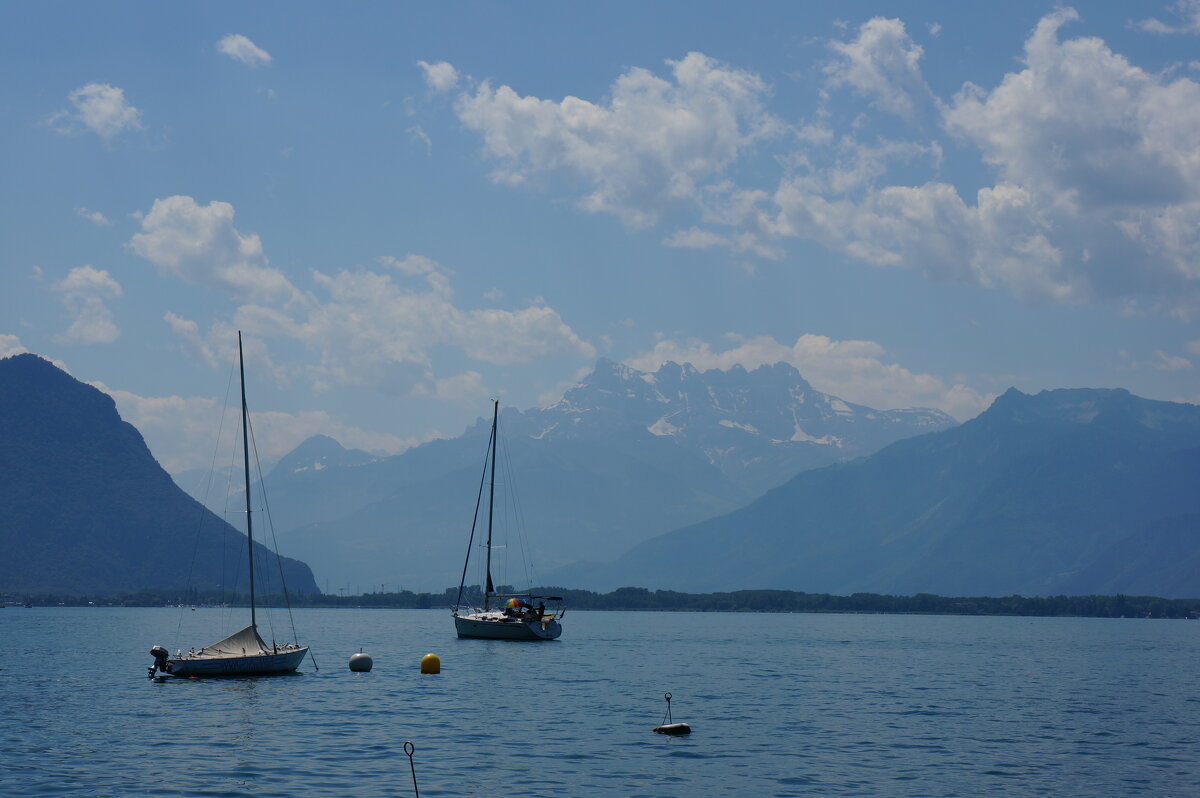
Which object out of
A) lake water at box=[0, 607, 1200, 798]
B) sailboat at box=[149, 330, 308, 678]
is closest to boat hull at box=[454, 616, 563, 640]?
lake water at box=[0, 607, 1200, 798]

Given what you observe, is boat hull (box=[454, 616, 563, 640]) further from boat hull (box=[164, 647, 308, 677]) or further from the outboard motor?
the outboard motor

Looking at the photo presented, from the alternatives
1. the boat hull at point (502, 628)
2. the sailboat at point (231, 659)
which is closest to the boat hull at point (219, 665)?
the sailboat at point (231, 659)

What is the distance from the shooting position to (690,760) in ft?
172

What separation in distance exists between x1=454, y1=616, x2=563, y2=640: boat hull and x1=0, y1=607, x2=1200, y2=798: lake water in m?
14.4

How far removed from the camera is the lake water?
47.4m

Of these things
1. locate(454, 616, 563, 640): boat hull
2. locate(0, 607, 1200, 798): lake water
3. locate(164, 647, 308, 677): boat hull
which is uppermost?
locate(454, 616, 563, 640): boat hull

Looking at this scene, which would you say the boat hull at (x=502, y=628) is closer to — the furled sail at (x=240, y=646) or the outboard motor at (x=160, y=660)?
the furled sail at (x=240, y=646)

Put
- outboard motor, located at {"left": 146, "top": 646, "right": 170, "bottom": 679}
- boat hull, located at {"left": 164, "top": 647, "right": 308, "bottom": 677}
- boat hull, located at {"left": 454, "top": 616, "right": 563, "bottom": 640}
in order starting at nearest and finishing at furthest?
boat hull, located at {"left": 164, "top": 647, "right": 308, "bottom": 677}, outboard motor, located at {"left": 146, "top": 646, "right": 170, "bottom": 679}, boat hull, located at {"left": 454, "top": 616, "right": 563, "bottom": 640}

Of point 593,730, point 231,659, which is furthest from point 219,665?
point 593,730

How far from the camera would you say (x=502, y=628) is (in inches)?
5167

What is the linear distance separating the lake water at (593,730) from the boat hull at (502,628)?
14.4m

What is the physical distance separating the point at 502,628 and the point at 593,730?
7067cm

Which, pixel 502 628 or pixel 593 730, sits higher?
pixel 502 628

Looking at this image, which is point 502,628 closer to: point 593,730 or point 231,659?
point 231,659
